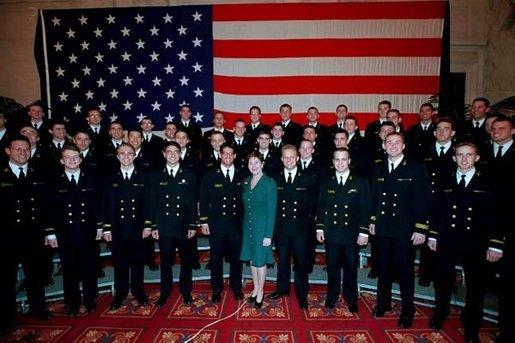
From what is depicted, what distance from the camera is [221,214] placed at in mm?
4352

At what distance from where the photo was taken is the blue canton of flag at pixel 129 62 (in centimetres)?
784

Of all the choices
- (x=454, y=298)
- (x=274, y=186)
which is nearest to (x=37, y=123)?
(x=274, y=186)

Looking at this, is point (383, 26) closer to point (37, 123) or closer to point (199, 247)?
point (199, 247)

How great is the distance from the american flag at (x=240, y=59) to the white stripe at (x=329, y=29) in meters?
0.02

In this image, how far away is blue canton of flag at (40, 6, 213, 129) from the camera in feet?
25.7

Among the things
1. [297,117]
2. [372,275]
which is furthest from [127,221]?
[297,117]

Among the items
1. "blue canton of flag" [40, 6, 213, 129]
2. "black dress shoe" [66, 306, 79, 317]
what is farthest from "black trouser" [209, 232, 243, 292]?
"blue canton of flag" [40, 6, 213, 129]

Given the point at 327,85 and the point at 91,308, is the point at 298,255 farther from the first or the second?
the point at 327,85

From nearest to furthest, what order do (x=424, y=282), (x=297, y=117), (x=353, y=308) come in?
1. (x=353, y=308)
2. (x=424, y=282)
3. (x=297, y=117)

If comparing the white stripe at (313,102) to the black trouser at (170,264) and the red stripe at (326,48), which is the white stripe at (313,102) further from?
the black trouser at (170,264)

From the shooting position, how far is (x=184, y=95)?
7914 mm

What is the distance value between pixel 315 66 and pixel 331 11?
1.24 metres

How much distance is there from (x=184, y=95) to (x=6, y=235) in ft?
16.1

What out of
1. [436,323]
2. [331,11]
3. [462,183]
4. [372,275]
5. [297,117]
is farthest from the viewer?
[297,117]
